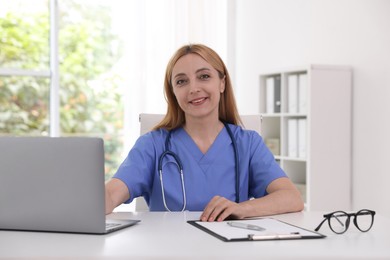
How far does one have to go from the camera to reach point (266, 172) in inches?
82.2

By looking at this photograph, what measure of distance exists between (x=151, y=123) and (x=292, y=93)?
1.64m

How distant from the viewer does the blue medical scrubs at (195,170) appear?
2.03 meters

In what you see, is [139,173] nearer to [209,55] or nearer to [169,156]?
[169,156]

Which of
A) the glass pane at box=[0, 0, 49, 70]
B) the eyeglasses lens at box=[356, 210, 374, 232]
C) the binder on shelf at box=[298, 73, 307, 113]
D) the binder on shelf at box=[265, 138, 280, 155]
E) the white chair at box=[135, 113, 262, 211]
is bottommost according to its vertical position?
the eyeglasses lens at box=[356, 210, 374, 232]

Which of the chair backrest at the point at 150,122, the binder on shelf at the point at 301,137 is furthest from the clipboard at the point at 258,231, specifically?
the binder on shelf at the point at 301,137

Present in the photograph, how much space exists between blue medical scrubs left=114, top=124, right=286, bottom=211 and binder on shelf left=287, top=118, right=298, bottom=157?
1.61m

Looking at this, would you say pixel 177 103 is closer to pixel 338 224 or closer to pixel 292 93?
pixel 338 224

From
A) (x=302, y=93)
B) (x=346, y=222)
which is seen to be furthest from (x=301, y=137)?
(x=346, y=222)

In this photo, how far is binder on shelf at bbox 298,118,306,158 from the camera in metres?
3.65

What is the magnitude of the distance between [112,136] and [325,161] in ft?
9.73

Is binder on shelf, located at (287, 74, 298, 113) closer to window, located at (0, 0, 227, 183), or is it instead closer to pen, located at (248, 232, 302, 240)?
window, located at (0, 0, 227, 183)

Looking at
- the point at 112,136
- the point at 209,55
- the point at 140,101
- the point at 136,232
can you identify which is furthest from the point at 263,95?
the point at 136,232

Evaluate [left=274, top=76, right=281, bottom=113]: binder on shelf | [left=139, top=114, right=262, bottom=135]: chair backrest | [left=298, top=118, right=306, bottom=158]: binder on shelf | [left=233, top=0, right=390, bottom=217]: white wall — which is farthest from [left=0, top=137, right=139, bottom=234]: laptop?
[left=274, top=76, right=281, bottom=113]: binder on shelf

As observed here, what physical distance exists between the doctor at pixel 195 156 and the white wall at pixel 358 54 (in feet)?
4.47
